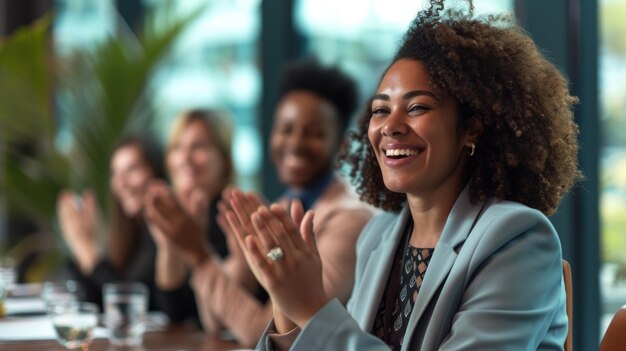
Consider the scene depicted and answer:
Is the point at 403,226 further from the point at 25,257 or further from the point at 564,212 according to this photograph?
the point at 25,257

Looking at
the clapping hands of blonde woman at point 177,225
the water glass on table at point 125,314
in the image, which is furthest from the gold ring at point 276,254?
the clapping hands of blonde woman at point 177,225

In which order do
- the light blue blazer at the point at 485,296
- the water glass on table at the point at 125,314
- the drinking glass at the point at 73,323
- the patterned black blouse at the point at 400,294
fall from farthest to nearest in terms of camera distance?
the water glass on table at the point at 125,314 → the drinking glass at the point at 73,323 → the patterned black blouse at the point at 400,294 → the light blue blazer at the point at 485,296

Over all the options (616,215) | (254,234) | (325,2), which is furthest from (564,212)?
(325,2)

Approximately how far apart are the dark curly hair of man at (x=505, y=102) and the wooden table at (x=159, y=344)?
101cm

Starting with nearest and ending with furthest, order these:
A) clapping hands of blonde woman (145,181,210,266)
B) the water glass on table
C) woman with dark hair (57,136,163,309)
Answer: the water glass on table, clapping hands of blonde woman (145,181,210,266), woman with dark hair (57,136,163,309)

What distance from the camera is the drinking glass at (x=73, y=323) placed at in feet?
7.67

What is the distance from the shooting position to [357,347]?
5.43 feet

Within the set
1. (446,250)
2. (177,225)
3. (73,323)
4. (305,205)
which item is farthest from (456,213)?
(305,205)

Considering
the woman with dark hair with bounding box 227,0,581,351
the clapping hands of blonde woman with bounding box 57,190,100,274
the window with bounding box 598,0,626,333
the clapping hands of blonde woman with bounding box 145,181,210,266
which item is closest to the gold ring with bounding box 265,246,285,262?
the woman with dark hair with bounding box 227,0,581,351

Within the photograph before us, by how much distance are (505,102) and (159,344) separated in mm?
1250

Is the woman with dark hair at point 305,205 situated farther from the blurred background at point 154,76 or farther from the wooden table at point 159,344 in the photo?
the blurred background at point 154,76

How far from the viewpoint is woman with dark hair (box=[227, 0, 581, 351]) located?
1651 millimetres

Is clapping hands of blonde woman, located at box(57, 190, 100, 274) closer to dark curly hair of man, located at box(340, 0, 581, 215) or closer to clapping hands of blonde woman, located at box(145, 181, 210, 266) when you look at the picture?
clapping hands of blonde woman, located at box(145, 181, 210, 266)

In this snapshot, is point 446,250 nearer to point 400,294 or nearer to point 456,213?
point 456,213
